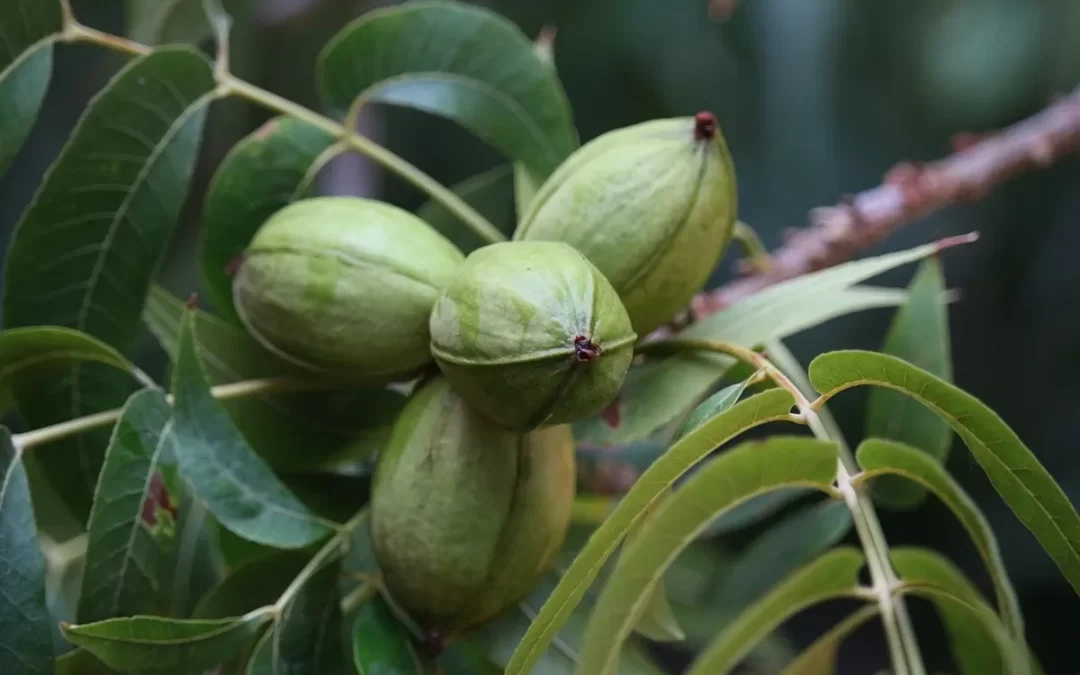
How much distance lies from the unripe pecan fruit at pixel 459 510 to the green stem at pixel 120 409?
0.35 feet

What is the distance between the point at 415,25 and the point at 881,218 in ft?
→ 1.64

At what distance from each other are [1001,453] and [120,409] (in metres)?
0.52

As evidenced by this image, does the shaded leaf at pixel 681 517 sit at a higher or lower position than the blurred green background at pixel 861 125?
lower

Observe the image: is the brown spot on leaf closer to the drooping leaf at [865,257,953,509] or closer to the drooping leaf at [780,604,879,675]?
the drooping leaf at [780,604,879,675]

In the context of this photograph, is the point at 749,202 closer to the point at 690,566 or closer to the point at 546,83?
the point at 690,566

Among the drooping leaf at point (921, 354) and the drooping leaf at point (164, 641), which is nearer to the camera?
the drooping leaf at point (164, 641)

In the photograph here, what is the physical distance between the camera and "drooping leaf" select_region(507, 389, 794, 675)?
41 centimetres

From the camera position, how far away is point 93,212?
1.99 ft

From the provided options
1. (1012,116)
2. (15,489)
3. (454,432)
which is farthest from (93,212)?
(1012,116)

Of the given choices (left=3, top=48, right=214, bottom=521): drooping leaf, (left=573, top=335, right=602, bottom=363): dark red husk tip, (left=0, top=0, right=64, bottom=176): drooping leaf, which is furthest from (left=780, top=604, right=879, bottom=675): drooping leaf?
(left=0, top=0, right=64, bottom=176): drooping leaf

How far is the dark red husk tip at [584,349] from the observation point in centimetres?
44

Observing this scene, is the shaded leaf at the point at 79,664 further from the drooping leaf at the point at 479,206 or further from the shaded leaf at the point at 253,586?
the drooping leaf at the point at 479,206

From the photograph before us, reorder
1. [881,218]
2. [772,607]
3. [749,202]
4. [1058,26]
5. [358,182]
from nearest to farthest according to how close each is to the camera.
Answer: [772,607], [881,218], [358,182], [1058,26], [749,202]

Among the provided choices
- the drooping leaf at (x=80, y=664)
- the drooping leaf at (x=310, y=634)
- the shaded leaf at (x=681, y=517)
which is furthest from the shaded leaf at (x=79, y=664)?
the shaded leaf at (x=681, y=517)
